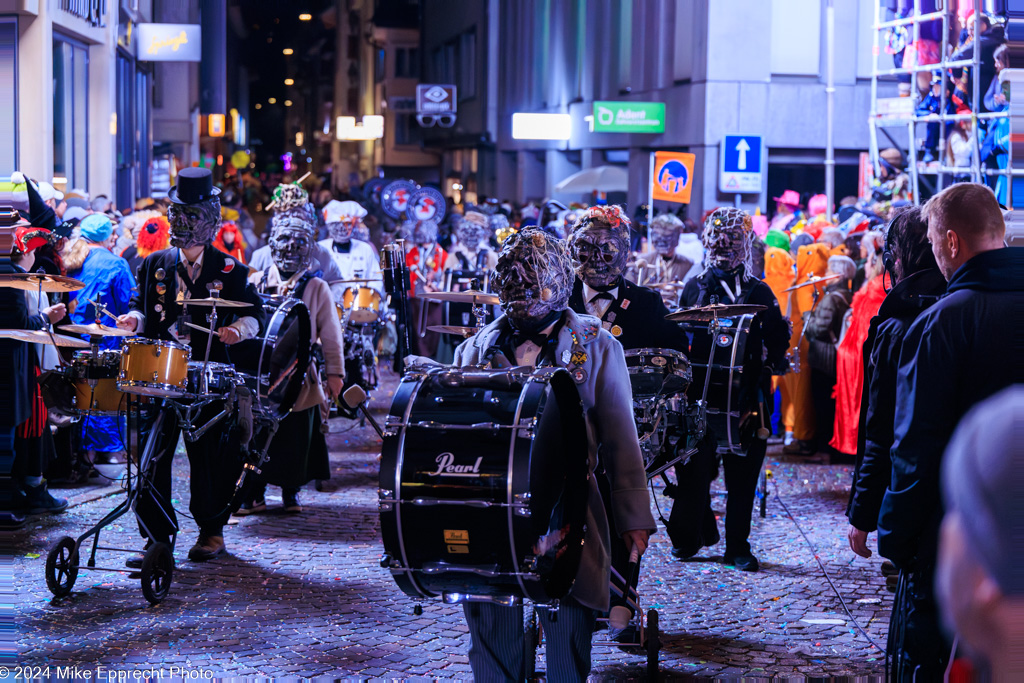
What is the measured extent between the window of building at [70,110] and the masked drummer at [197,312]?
2.73 meters

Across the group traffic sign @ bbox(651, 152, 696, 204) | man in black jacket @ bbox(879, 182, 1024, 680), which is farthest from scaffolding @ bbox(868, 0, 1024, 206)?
man in black jacket @ bbox(879, 182, 1024, 680)

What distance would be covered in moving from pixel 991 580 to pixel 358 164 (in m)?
51.4

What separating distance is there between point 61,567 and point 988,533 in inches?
218

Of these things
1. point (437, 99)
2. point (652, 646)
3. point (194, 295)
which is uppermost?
point (437, 99)

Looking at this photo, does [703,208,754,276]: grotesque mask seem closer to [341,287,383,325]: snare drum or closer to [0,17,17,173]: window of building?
[0,17,17,173]: window of building

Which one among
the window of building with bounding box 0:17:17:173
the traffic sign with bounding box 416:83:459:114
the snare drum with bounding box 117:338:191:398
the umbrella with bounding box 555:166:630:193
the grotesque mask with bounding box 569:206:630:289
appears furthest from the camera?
the traffic sign with bounding box 416:83:459:114

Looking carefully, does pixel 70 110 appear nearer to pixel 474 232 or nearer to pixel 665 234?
pixel 665 234

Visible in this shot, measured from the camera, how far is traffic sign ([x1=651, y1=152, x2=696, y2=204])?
1195 cm

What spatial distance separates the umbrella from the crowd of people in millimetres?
4346

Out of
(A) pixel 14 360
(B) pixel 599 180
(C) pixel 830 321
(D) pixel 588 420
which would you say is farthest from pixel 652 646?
(B) pixel 599 180

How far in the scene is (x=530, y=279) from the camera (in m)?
3.88

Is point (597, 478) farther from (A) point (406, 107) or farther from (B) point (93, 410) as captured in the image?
(A) point (406, 107)

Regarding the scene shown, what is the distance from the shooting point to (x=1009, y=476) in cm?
148

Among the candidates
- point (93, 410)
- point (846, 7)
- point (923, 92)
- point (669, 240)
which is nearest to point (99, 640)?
point (93, 410)
